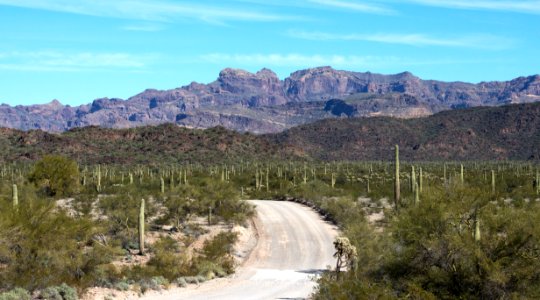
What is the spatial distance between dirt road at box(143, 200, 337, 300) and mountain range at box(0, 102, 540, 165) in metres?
80.3

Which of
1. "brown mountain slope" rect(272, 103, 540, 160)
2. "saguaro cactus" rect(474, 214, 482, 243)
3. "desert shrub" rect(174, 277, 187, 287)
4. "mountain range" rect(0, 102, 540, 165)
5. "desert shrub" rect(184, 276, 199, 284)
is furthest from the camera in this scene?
Result: "brown mountain slope" rect(272, 103, 540, 160)

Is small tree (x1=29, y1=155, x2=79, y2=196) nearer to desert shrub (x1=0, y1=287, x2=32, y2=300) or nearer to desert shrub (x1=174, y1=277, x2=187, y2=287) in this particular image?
desert shrub (x1=174, y1=277, x2=187, y2=287)

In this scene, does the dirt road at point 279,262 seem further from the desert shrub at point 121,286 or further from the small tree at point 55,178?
the small tree at point 55,178

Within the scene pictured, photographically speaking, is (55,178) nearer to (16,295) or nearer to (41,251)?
(41,251)

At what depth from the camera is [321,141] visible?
184m

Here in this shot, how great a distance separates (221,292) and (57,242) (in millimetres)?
5177

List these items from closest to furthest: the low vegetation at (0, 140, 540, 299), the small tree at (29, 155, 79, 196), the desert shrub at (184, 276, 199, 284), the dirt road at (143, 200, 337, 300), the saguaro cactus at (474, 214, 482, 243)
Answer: the low vegetation at (0, 140, 540, 299) → the saguaro cactus at (474, 214, 482, 243) → the dirt road at (143, 200, 337, 300) → the desert shrub at (184, 276, 199, 284) → the small tree at (29, 155, 79, 196)

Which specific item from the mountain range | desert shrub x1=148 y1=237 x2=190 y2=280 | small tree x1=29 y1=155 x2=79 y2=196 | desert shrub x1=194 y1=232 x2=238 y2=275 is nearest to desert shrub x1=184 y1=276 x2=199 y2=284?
desert shrub x1=148 y1=237 x2=190 y2=280

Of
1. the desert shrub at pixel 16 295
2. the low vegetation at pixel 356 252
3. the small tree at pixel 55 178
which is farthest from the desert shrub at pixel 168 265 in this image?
the small tree at pixel 55 178

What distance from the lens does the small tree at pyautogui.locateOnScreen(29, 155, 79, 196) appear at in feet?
159

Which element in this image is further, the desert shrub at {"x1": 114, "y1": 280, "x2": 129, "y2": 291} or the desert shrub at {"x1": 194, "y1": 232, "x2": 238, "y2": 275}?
the desert shrub at {"x1": 194, "y1": 232, "x2": 238, "y2": 275}

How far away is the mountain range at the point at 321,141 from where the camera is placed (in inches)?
4779

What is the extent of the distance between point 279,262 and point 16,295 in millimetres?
12131

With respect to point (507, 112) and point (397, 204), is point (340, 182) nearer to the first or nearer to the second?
point (397, 204)
